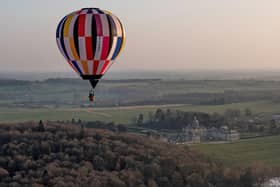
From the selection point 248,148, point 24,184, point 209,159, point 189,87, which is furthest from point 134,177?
point 189,87

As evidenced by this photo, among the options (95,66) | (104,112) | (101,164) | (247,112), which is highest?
(95,66)

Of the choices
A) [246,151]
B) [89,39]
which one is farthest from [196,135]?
[89,39]

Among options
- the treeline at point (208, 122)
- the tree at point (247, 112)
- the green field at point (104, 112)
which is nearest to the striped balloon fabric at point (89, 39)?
the treeline at point (208, 122)

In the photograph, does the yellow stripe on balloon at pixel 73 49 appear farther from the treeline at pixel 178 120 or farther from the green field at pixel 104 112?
the green field at pixel 104 112

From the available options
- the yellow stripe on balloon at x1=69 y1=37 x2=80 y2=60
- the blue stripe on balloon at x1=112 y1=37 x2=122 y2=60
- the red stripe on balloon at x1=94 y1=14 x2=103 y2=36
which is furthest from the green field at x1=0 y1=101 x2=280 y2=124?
the red stripe on balloon at x1=94 y1=14 x2=103 y2=36

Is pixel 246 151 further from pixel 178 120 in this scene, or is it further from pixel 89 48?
pixel 89 48

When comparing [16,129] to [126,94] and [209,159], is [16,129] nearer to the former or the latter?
[209,159]

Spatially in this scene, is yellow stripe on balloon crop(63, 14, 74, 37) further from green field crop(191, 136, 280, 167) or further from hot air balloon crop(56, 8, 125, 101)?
green field crop(191, 136, 280, 167)
